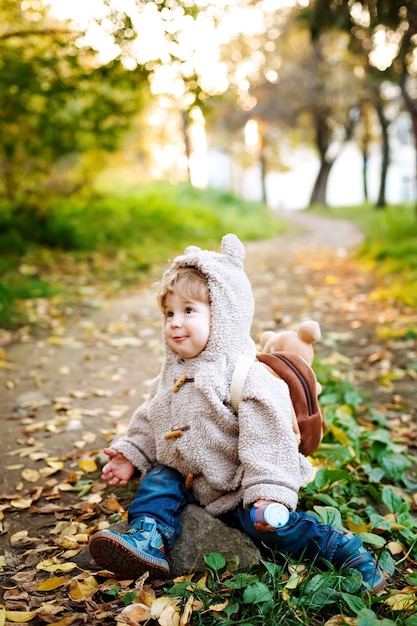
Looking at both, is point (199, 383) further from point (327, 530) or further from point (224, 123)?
point (224, 123)

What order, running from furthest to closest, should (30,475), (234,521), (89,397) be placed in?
(89,397) → (30,475) → (234,521)

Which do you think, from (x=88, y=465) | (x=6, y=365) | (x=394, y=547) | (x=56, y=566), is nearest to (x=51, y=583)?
(x=56, y=566)

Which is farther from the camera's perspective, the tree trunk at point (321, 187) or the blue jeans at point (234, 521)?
the tree trunk at point (321, 187)

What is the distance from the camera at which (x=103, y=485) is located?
9.69 ft

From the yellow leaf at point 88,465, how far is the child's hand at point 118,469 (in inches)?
22.3

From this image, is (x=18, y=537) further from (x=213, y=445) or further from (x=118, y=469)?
(x=213, y=445)

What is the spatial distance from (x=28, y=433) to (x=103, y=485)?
32.6 inches

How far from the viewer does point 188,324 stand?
2312 mm

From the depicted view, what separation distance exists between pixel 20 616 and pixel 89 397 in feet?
7.02

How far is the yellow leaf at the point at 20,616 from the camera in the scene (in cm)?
203

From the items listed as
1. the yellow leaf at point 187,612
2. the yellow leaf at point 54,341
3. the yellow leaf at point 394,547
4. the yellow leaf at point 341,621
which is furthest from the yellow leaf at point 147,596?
the yellow leaf at point 54,341

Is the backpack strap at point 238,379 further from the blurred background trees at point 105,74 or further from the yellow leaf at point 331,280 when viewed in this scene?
the yellow leaf at point 331,280

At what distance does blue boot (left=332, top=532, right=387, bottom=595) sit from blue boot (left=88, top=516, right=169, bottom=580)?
61cm

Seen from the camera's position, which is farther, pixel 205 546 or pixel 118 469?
pixel 118 469
